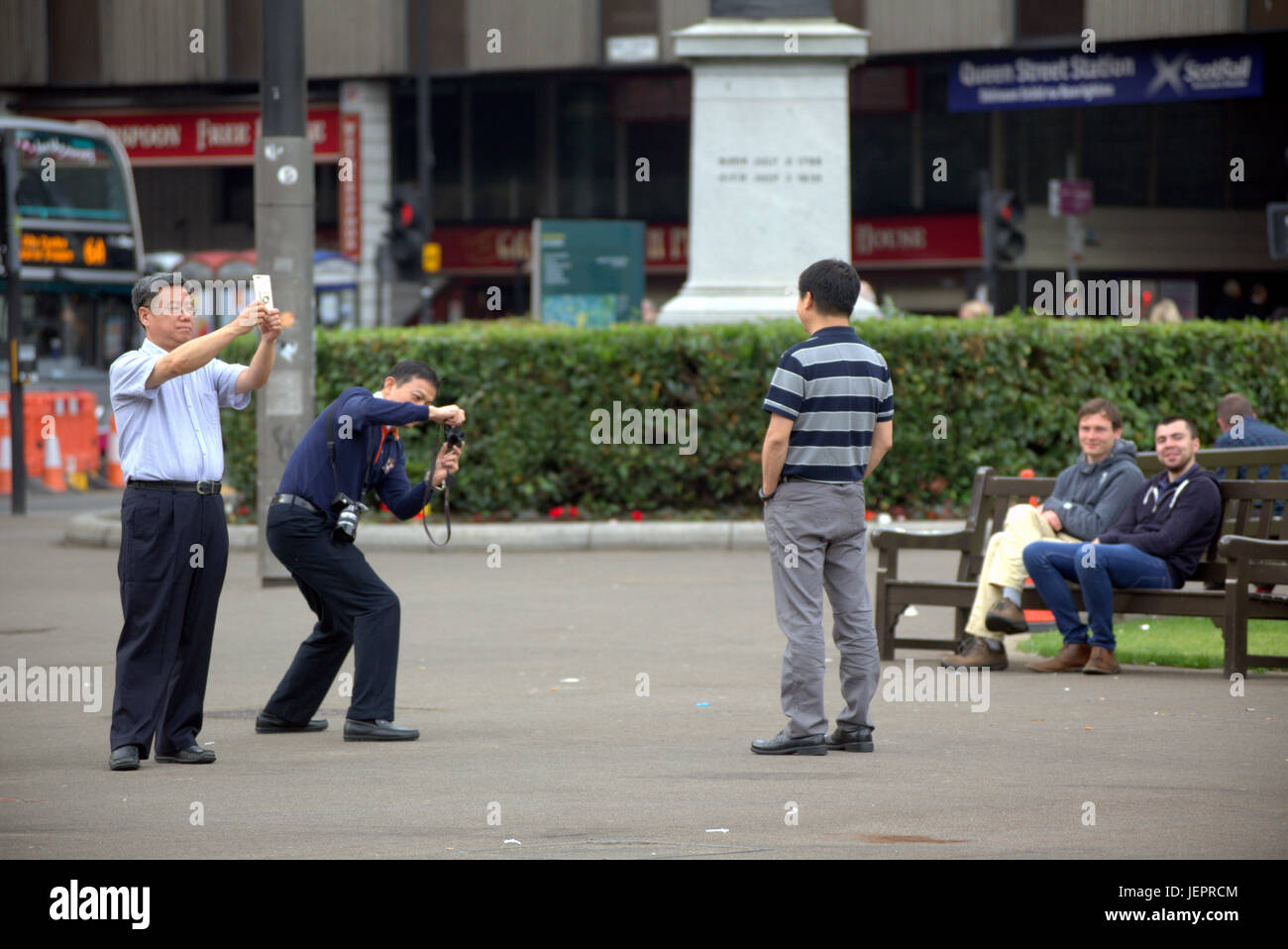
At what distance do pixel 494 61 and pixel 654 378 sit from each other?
2459cm

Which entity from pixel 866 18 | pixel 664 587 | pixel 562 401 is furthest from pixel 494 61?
pixel 664 587

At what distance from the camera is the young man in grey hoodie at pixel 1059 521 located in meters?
9.27

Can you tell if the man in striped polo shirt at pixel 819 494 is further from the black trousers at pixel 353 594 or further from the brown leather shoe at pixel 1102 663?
the brown leather shoe at pixel 1102 663

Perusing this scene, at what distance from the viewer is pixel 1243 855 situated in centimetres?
523

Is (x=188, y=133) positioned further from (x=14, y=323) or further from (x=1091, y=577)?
(x=1091, y=577)

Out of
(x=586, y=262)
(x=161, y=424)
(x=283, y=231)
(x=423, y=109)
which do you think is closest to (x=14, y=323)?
(x=586, y=262)

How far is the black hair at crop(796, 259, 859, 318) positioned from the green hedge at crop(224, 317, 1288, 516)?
819 centimetres

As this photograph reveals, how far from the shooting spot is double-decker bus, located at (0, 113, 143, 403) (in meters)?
25.7

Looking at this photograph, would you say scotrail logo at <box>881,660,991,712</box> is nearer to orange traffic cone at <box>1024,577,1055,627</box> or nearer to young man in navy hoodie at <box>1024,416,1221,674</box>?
young man in navy hoodie at <box>1024,416,1221,674</box>

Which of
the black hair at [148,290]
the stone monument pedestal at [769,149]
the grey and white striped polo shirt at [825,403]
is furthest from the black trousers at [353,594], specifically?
the stone monument pedestal at [769,149]

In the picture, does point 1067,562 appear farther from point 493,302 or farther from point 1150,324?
point 493,302

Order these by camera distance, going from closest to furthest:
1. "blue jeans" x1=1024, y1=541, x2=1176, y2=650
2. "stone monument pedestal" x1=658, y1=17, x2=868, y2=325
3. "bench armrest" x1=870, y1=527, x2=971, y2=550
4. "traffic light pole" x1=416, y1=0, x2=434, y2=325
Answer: "blue jeans" x1=1024, y1=541, x2=1176, y2=650 → "bench armrest" x1=870, y1=527, x2=971, y2=550 → "stone monument pedestal" x1=658, y1=17, x2=868, y2=325 → "traffic light pole" x1=416, y1=0, x2=434, y2=325

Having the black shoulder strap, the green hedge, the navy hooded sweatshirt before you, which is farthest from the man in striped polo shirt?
the green hedge

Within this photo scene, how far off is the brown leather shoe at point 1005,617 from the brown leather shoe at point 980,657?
0.51ft
